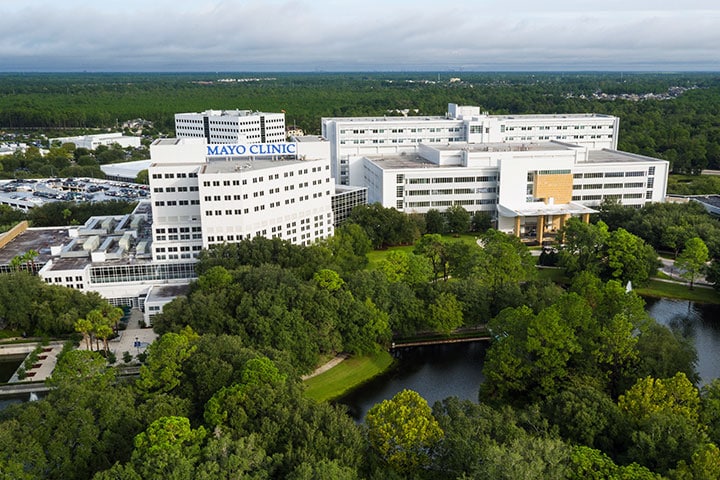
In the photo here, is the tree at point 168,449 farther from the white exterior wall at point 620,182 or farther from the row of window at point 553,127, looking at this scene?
the row of window at point 553,127

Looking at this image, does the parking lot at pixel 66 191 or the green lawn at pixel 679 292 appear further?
the parking lot at pixel 66 191

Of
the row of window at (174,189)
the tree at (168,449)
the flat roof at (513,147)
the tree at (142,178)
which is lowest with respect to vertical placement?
the tree at (142,178)

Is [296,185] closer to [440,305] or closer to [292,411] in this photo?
[440,305]

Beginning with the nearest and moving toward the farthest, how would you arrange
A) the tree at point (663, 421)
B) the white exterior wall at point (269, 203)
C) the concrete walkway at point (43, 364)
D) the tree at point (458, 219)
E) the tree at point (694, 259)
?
the tree at point (663, 421) < the concrete walkway at point (43, 364) < the white exterior wall at point (269, 203) < the tree at point (694, 259) < the tree at point (458, 219)

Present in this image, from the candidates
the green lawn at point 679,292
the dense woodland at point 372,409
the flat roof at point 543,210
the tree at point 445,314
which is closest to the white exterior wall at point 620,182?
the flat roof at point 543,210

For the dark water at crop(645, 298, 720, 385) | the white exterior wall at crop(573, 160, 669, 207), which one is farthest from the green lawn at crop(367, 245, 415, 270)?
the dark water at crop(645, 298, 720, 385)

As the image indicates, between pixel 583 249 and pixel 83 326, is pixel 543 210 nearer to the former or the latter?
pixel 583 249
